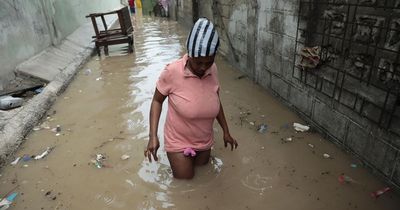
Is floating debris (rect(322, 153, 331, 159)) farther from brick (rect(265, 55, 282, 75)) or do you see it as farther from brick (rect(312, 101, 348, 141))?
brick (rect(265, 55, 282, 75))

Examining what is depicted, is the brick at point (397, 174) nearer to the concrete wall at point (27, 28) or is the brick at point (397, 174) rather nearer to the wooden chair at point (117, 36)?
the concrete wall at point (27, 28)

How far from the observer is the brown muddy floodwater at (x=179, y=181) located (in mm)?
2543

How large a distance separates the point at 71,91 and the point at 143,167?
121 inches

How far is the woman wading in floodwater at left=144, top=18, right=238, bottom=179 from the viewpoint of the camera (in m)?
2.22

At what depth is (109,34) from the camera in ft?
27.0

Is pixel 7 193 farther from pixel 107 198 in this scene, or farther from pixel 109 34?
pixel 109 34

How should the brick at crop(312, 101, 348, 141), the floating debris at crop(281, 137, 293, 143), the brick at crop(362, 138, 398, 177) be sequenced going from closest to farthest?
the brick at crop(362, 138, 398, 177)
the brick at crop(312, 101, 348, 141)
the floating debris at crop(281, 137, 293, 143)

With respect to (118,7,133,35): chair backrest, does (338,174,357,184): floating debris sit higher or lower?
lower

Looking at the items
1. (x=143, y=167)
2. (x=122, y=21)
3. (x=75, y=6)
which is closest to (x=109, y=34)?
(x=122, y=21)

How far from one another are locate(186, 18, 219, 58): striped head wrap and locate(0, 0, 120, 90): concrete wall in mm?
3937

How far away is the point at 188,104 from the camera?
241 cm

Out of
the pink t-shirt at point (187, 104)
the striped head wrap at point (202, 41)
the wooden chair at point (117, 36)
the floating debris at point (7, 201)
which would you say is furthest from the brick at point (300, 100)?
the wooden chair at point (117, 36)

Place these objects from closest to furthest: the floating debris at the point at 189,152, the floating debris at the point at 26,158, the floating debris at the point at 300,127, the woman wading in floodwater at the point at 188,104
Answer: the woman wading in floodwater at the point at 188,104 → the floating debris at the point at 189,152 → the floating debris at the point at 26,158 → the floating debris at the point at 300,127

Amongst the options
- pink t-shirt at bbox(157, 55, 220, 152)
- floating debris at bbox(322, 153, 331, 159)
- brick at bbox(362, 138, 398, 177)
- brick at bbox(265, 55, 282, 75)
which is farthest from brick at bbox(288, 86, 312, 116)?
pink t-shirt at bbox(157, 55, 220, 152)
